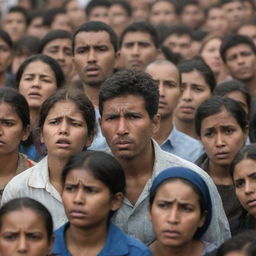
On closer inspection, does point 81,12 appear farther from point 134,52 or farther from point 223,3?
point 134,52

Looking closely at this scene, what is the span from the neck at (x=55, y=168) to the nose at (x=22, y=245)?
3.21 feet

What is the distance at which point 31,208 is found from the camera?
6.61 meters

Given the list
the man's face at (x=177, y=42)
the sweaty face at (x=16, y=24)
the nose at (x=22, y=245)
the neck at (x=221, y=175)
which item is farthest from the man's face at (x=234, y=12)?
the nose at (x=22, y=245)

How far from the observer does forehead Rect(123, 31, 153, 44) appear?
11992mm

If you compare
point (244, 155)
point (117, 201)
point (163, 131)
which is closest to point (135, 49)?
point (163, 131)

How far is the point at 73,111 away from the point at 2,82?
360 cm

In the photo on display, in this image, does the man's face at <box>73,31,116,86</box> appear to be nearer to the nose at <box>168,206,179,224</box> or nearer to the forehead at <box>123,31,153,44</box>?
the forehead at <box>123,31,153,44</box>

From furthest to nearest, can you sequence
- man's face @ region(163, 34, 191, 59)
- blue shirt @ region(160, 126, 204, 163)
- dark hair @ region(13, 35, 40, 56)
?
man's face @ region(163, 34, 191, 59), dark hair @ region(13, 35, 40, 56), blue shirt @ region(160, 126, 204, 163)

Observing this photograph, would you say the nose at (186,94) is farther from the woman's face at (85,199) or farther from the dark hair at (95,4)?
the dark hair at (95,4)

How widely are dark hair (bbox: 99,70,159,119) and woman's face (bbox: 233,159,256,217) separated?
2.18ft

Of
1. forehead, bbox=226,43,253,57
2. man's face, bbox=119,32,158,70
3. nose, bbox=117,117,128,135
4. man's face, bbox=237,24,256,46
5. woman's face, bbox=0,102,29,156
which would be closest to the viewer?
nose, bbox=117,117,128,135

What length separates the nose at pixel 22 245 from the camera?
639 centimetres

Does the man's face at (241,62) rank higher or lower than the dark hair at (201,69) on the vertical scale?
higher

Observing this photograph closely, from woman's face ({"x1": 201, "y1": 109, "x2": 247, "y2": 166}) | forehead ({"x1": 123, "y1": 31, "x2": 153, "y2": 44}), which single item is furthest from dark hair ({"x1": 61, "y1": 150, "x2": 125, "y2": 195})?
forehead ({"x1": 123, "y1": 31, "x2": 153, "y2": 44})
